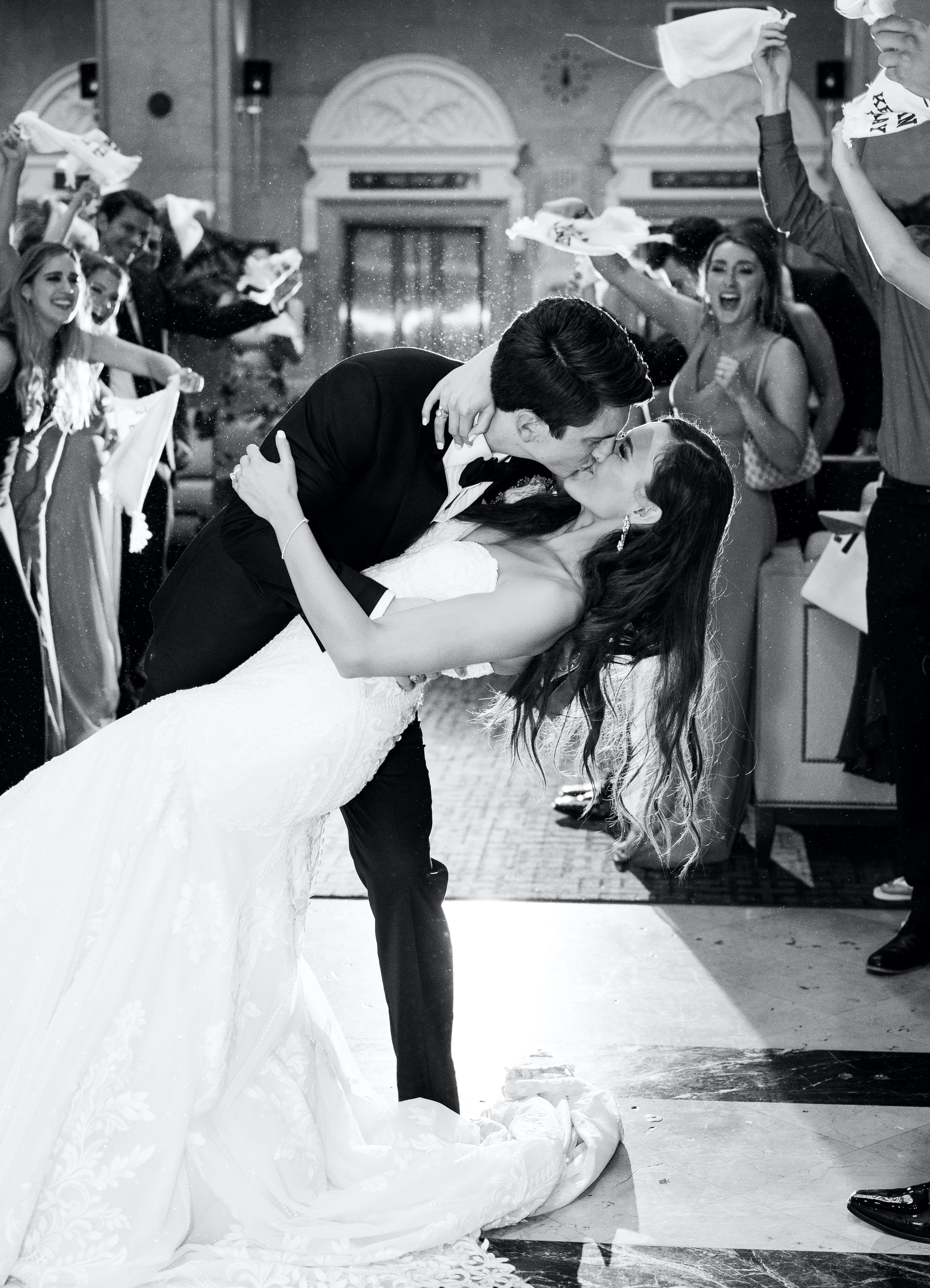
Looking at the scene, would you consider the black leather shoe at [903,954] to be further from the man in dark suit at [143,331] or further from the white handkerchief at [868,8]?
the man in dark suit at [143,331]

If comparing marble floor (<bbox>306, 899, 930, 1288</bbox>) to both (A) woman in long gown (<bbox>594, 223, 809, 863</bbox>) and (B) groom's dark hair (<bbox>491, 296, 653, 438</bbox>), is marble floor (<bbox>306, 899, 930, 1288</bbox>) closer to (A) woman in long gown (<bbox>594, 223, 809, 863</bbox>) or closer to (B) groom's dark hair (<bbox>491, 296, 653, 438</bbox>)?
(A) woman in long gown (<bbox>594, 223, 809, 863</bbox>)

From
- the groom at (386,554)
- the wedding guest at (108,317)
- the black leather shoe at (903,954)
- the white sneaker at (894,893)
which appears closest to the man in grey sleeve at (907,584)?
the black leather shoe at (903,954)

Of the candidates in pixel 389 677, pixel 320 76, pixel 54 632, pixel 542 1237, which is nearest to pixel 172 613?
pixel 389 677

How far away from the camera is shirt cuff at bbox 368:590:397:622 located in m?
1.99

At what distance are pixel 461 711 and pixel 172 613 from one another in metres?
3.66

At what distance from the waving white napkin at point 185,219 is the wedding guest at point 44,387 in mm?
479

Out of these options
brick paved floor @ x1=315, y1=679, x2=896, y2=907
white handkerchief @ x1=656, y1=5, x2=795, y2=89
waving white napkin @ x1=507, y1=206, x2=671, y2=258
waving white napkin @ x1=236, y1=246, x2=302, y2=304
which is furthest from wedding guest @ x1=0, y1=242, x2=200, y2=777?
white handkerchief @ x1=656, y1=5, x2=795, y2=89

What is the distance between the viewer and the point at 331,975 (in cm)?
314

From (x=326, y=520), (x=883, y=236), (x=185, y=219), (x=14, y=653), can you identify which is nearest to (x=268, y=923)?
(x=326, y=520)

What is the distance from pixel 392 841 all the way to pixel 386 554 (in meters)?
0.45

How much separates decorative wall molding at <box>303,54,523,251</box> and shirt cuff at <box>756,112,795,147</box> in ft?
4.94

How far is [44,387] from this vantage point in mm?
4430

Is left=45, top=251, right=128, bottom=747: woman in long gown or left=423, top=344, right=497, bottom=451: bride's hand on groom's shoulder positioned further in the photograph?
left=45, top=251, right=128, bottom=747: woman in long gown

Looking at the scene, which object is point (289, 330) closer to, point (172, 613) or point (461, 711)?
point (461, 711)
